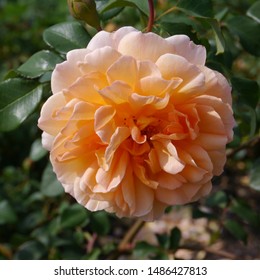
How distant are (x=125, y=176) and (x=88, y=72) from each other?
169 millimetres

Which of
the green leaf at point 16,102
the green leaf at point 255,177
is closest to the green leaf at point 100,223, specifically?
the green leaf at point 255,177

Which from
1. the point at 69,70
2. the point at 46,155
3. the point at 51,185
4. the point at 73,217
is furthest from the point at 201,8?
the point at 46,155

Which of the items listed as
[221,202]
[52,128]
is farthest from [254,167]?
[52,128]

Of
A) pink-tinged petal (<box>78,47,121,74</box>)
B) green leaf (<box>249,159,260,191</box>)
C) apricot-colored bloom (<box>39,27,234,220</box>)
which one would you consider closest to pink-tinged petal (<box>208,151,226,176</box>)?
apricot-colored bloom (<box>39,27,234,220</box>)

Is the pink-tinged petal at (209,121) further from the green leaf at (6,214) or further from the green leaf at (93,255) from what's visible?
the green leaf at (6,214)

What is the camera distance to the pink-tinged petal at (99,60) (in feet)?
2.37

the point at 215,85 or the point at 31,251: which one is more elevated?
the point at 215,85

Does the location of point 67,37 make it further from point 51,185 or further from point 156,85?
point 51,185

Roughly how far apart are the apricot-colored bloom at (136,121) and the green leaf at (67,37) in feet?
0.67

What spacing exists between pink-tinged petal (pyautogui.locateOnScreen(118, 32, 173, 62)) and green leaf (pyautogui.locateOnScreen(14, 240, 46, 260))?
95 cm

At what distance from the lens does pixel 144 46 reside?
0.74 metres

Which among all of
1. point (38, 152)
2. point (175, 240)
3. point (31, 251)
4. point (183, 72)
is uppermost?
point (183, 72)

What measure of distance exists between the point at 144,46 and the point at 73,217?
32.4 inches

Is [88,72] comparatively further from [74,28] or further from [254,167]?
[254,167]
